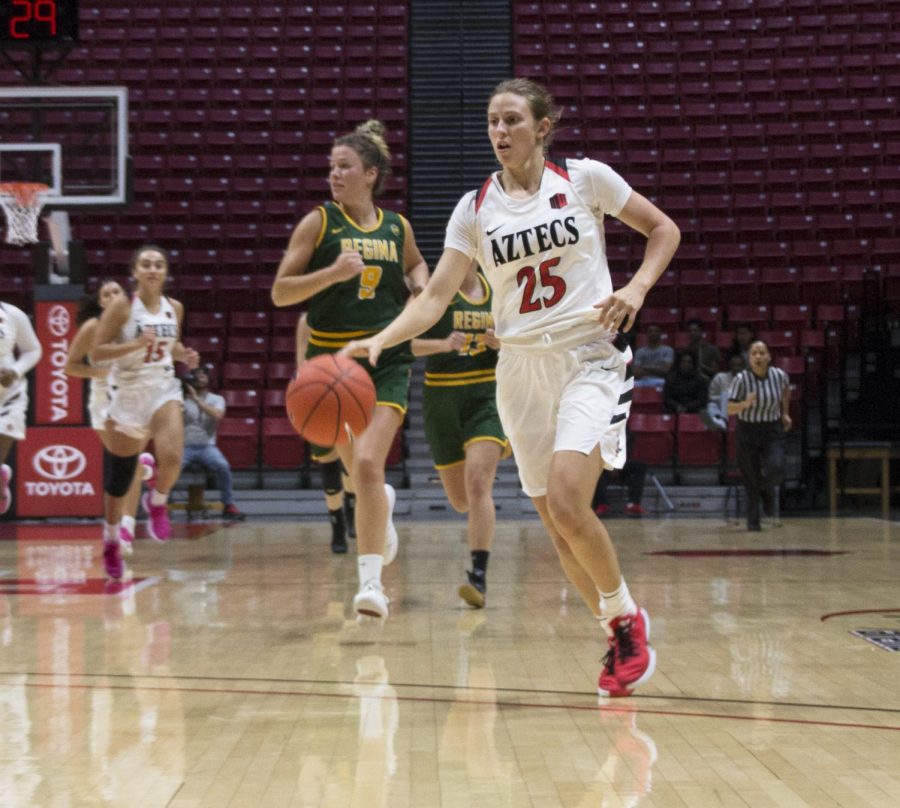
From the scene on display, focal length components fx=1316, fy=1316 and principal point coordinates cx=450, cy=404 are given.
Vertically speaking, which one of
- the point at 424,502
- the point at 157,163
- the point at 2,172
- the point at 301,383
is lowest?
the point at 424,502

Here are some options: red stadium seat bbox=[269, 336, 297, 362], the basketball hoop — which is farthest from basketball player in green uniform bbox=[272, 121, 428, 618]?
red stadium seat bbox=[269, 336, 297, 362]

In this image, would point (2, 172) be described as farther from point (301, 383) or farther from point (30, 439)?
point (301, 383)

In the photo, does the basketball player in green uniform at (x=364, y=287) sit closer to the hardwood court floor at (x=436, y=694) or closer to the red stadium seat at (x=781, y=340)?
the hardwood court floor at (x=436, y=694)

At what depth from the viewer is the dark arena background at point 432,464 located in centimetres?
346

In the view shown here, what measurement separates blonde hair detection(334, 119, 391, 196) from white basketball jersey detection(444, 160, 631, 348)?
5.25ft

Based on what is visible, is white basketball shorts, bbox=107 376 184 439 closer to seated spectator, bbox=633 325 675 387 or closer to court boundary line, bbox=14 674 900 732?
court boundary line, bbox=14 674 900 732

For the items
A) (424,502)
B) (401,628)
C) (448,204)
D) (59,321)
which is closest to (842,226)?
(448,204)

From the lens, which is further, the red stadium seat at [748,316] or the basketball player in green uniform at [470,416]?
the red stadium seat at [748,316]

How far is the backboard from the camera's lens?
11.6 m

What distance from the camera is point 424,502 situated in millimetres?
13375

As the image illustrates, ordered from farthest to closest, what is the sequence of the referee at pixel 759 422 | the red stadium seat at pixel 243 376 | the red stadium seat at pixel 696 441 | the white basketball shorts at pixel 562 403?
the red stadium seat at pixel 243 376 → the red stadium seat at pixel 696 441 → the referee at pixel 759 422 → the white basketball shorts at pixel 562 403

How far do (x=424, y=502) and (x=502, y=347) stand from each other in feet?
29.7

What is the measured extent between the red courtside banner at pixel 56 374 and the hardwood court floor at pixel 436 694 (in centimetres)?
415

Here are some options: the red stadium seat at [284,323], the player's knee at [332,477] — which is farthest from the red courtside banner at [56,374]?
the player's knee at [332,477]
